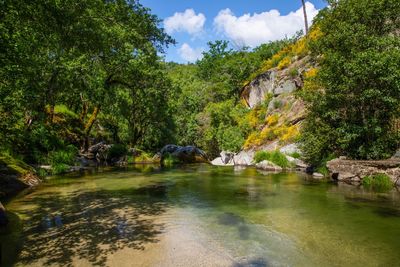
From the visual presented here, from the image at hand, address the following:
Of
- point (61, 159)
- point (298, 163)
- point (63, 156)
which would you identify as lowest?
point (298, 163)

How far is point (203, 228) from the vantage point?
10.5 m

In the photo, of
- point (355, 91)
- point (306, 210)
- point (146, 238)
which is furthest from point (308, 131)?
point (146, 238)

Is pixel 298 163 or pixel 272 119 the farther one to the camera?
pixel 272 119

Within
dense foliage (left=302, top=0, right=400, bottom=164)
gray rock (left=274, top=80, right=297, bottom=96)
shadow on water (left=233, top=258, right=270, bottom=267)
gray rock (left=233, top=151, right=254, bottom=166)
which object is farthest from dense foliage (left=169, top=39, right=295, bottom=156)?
shadow on water (left=233, top=258, right=270, bottom=267)

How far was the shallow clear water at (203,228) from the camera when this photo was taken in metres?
7.93

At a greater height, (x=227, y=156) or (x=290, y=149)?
(x=290, y=149)

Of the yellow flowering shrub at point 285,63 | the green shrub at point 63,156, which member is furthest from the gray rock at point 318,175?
the yellow flowering shrub at point 285,63

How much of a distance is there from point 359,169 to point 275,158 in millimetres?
11120

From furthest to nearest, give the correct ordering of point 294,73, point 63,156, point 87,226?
1. point 294,73
2. point 63,156
3. point 87,226

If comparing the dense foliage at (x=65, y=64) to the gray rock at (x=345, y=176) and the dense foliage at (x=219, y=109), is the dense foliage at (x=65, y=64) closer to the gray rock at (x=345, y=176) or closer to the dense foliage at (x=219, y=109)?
the dense foliage at (x=219, y=109)

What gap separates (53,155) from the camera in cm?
2647

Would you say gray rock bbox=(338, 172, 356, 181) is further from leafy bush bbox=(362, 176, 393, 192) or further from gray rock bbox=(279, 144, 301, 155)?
gray rock bbox=(279, 144, 301, 155)

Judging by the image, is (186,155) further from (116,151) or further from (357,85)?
(357,85)

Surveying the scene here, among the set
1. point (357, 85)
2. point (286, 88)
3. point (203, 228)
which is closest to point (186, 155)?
point (286, 88)
